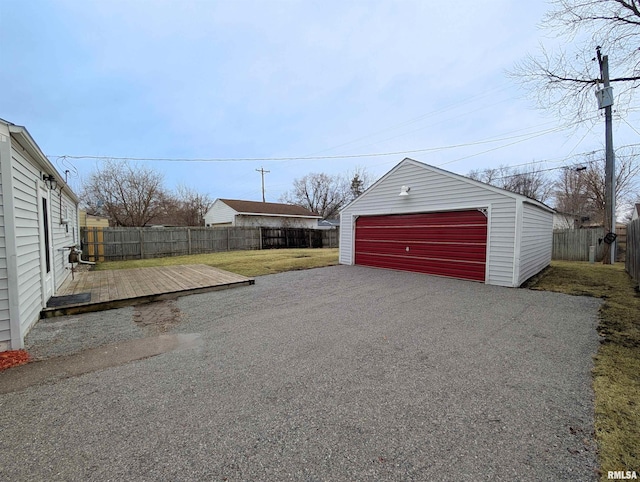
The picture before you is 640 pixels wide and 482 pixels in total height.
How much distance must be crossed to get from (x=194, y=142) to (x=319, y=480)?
67.5 feet

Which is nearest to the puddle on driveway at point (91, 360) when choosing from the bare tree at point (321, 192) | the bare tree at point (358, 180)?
the bare tree at point (358, 180)

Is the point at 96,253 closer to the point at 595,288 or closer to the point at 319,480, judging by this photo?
the point at 319,480

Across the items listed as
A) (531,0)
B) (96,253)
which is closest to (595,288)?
(531,0)

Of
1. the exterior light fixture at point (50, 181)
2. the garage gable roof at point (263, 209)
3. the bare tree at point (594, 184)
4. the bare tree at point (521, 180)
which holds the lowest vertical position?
the exterior light fixture at point (50, 181)

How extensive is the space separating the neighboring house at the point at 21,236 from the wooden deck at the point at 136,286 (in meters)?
0.55

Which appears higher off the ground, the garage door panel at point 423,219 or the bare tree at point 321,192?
the bare tree at point 321,192

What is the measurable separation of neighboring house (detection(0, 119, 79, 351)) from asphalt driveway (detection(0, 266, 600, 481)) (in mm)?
423

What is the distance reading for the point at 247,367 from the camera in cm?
292

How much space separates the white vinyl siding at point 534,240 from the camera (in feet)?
24.0

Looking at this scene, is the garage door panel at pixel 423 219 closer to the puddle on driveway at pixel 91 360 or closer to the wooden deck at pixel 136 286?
the wooden deck at pixel 136 286

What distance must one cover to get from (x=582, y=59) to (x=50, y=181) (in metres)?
15.9

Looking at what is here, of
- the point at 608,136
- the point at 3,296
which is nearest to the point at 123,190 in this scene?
the point at 3,296

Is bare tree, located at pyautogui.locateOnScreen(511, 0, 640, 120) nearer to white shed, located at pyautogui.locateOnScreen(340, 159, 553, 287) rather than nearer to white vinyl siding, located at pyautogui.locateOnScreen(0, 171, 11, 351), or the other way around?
white shed, located at pyautogui.locateOnScreen(340, 159, 553, 287)

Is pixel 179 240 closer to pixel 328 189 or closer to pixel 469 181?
pixel 469 181
